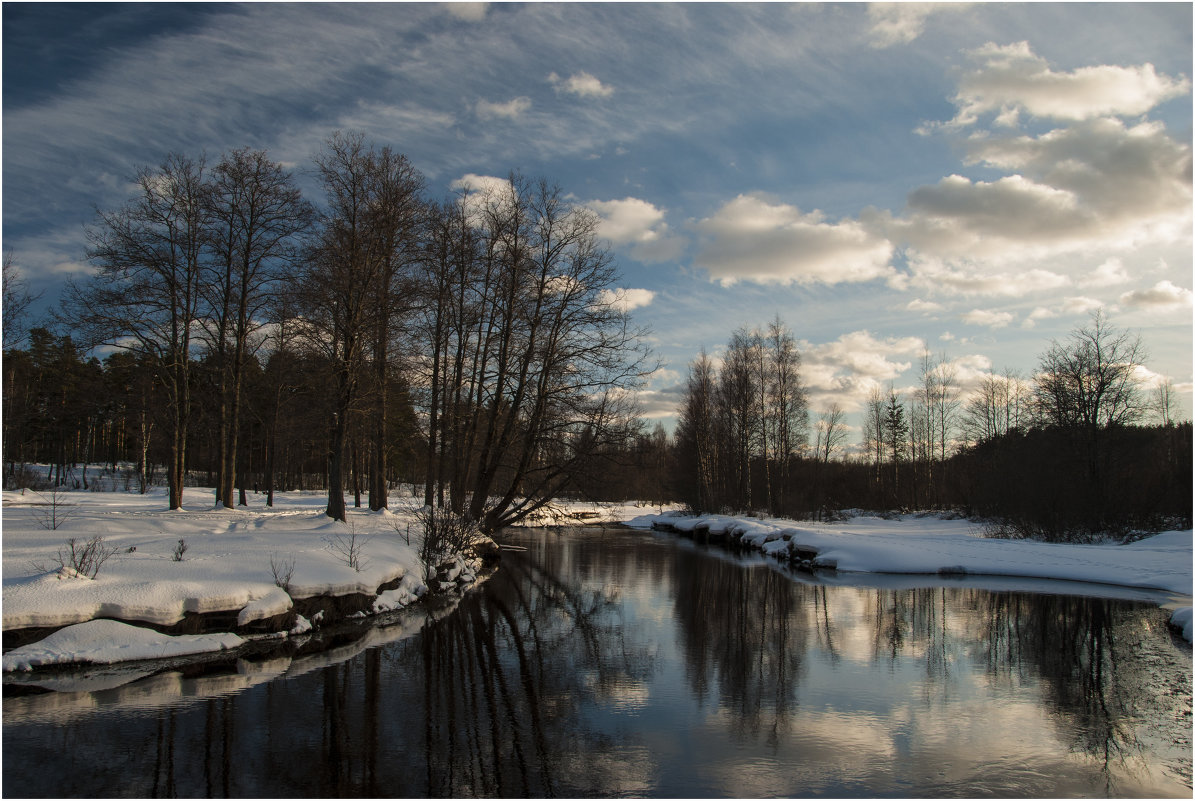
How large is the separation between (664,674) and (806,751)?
298 cm

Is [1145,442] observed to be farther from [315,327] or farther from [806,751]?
[315,327]

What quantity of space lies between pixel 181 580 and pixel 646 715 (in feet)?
23.5

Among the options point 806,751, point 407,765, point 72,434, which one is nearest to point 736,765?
point 806,751

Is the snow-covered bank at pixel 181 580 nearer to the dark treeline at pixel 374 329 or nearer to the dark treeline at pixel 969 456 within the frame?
the dark treeline at pixel 374 329

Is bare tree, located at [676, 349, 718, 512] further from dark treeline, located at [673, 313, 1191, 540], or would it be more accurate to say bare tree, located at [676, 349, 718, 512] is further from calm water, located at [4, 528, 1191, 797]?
calm water, located at [4, 528, 1191, 797]

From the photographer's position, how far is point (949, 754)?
6.55 m

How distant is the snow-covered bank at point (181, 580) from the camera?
28.9 ft

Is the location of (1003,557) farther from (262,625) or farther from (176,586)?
(176,586)

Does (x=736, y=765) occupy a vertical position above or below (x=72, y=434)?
below

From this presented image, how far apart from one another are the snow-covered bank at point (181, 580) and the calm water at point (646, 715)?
749 millimetres

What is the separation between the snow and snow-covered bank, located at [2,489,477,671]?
0.04ft

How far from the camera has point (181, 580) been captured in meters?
10.2

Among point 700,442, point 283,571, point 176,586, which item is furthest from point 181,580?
point 700,442

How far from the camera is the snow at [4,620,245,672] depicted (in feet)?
27.1
